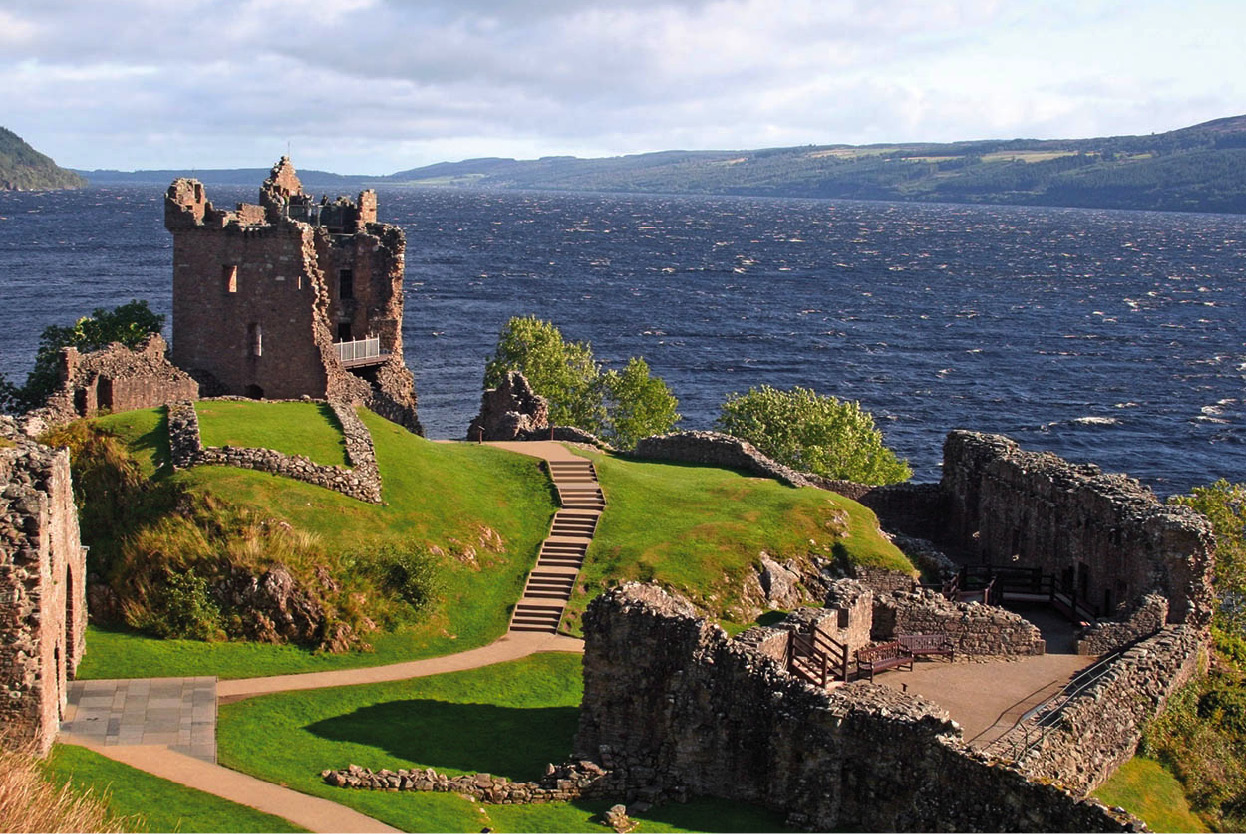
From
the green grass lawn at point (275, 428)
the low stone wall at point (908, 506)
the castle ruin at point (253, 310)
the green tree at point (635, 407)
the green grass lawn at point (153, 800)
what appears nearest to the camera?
the green grass lawn at point (153, 800)

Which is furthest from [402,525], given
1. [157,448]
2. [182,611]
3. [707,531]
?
[707,531]

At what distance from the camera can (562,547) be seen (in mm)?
46781

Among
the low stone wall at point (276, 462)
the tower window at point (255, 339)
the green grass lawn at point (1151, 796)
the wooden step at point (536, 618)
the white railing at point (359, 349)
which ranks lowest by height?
the green grass lawn at point (1151, 796)

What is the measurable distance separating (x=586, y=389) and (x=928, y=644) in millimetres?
43599

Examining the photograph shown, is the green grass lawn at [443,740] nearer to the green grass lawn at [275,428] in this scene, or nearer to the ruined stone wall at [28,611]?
the ruined stone wall at [28,611]

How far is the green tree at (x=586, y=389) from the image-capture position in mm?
79938

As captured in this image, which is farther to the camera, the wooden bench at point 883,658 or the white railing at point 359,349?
the white railing at point 359,349

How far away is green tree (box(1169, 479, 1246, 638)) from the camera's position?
183 feet

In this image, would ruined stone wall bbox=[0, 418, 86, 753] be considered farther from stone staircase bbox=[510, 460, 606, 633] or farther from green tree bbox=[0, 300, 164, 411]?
green tree bbox=[0, 300, 164, 411]

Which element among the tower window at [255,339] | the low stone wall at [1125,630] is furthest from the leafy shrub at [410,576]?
the tower window at [255,339]

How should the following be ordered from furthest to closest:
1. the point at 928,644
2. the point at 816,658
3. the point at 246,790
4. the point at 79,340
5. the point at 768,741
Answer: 1. the point at 79,340
2. the point at 928,644
3. the point at 816,658
4. the point at 768,741
5. the point at 246,790

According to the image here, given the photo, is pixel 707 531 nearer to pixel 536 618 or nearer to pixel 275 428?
pixel 536 618

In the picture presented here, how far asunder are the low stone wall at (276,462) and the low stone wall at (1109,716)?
74.3ft

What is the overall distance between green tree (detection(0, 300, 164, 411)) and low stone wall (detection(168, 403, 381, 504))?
23.7m
